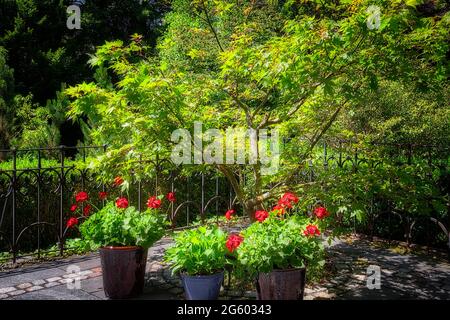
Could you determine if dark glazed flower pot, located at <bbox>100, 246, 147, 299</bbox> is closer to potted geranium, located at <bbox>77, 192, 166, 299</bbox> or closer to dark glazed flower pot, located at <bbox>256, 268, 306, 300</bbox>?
potted geranium, located at <bbox>77, 192, 166, 299</bbox>

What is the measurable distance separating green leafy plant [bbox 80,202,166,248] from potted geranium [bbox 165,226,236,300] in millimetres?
548

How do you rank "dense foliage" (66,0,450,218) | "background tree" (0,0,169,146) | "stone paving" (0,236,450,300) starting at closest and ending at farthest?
"dense foliage" (66,0,450,218) → "stone paving" (0,236,450,300) → "background tree" (0,0,169,146)

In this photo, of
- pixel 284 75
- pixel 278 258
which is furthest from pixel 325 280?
pixel 284 75

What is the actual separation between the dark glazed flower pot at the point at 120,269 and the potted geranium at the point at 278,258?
109 cm

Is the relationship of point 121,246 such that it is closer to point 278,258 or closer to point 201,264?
point 201,264

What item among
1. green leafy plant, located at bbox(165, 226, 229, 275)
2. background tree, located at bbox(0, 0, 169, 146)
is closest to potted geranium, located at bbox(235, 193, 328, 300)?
green leafy plant, located at bbox(165, 226, 229, 275)

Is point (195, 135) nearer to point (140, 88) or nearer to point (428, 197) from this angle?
point (140, 88)

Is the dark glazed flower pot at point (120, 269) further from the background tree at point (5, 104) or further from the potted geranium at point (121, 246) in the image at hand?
the background tree at point (5, 104)

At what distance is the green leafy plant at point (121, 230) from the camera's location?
5047mm

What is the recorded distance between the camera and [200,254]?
4500 millimetres

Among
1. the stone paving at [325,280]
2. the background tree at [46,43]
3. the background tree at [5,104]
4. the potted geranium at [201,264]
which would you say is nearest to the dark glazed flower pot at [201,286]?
the potted geranium at [201,264]

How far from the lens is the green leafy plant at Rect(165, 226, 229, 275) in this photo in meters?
4.48
